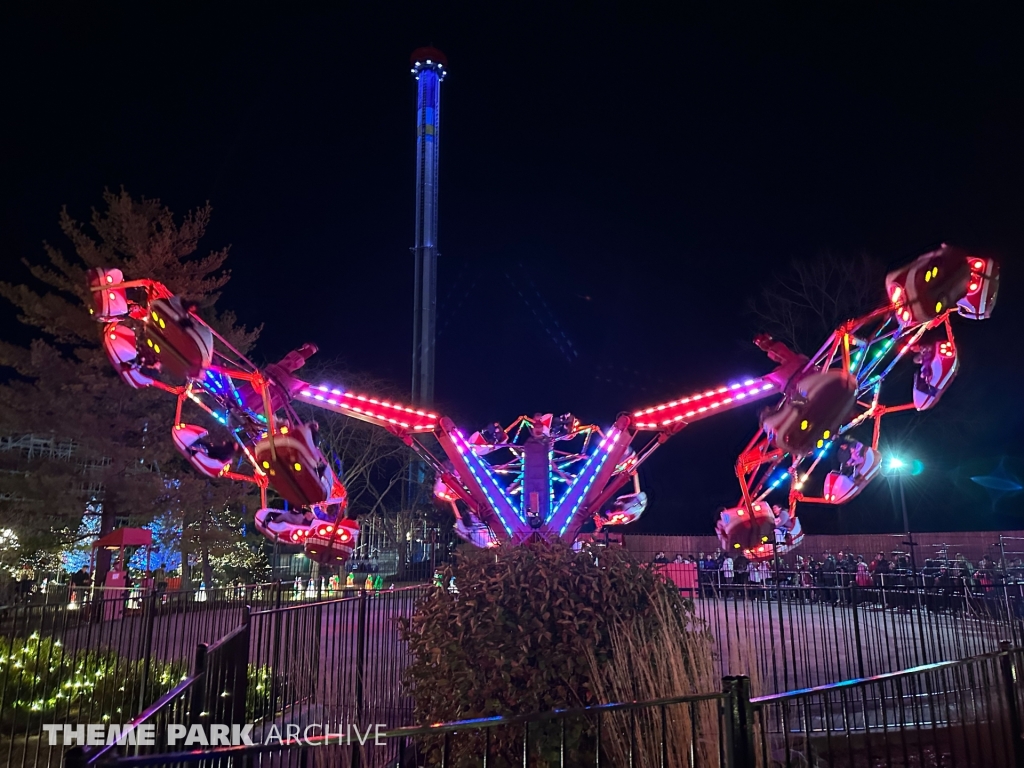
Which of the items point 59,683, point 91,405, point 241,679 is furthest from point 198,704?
point 91,405

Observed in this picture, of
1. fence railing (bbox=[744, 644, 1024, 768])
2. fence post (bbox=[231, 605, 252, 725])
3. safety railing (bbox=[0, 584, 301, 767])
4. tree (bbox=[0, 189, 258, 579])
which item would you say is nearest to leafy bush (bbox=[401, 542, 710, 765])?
fence railing (bbox=[744, 644, 1024, 768])

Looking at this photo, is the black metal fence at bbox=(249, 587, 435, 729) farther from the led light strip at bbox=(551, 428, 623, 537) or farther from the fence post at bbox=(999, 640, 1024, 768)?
the fence post at bbox=(999, 640, 1024, 768)

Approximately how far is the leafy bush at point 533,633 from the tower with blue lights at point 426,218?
2854cm

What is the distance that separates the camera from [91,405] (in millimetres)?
20766

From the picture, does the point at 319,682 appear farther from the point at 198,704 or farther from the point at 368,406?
the point at 198,704

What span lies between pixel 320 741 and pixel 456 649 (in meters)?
2.21

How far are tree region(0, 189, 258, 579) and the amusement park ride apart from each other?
12.8 meters

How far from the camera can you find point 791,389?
27.8ft

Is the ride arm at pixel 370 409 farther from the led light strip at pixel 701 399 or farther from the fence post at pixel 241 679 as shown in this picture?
the fence post at pixel 241 679

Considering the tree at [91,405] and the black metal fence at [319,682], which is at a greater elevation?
the tree at [91,405]

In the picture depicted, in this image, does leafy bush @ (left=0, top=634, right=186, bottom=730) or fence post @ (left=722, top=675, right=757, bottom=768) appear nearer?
fence post @ (left=722, top=675, right=757, bottom=768)

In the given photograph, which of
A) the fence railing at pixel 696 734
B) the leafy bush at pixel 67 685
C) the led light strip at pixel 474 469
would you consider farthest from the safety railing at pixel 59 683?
the led light strip at pixel 474 469

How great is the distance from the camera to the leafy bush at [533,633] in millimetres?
4871

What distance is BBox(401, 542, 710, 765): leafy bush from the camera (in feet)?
16.0
